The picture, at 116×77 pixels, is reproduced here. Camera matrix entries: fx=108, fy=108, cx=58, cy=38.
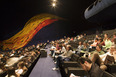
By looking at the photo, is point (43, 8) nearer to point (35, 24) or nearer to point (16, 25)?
point (35, 24)

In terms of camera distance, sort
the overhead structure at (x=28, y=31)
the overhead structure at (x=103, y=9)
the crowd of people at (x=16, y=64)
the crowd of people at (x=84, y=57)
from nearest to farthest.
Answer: the crowd of people at (x=84, y=57) < the crowd of people at (x=16, y=64) < the overhead structure at (x=103, y=9) < the overhead structure at (x=28, y=31)

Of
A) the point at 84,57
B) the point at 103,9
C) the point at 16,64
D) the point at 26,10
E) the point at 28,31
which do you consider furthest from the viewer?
the point at 28,31

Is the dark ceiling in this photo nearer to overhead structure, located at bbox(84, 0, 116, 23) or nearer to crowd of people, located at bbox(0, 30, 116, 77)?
overhead structure, located at bbox(84, 0, 116, 23)

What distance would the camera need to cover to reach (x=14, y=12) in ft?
39.5

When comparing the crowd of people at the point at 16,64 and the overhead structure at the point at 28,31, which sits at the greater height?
the overhead structure at the point at 28,31

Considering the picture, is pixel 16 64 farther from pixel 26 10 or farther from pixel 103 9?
pixel 26 10

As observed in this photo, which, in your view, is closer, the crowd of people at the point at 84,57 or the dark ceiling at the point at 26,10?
the crowd of people at the point at 84,57

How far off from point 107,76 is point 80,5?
11.6m

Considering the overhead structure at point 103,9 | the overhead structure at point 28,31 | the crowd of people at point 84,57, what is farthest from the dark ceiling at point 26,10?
the crowd of people at point 84,57

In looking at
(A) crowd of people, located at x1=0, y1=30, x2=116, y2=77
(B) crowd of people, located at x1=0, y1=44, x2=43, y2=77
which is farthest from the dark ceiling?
(A) crowd of people, located at x1=0, y1=30, x2=116, y2=77

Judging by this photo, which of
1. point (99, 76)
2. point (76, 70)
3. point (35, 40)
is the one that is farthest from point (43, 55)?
point (35, 40)

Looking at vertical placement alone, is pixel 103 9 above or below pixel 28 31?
above

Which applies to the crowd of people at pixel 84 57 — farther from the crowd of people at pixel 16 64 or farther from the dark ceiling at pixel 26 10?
the dark ceiling at pixel 26 10

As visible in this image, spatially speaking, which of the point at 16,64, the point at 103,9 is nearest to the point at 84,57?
the point at 16,64
